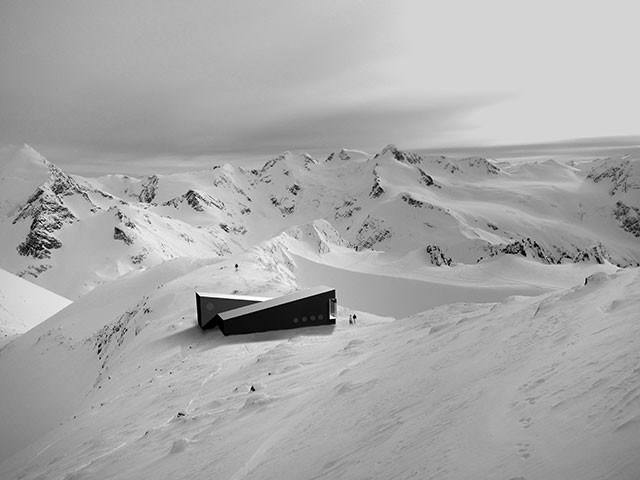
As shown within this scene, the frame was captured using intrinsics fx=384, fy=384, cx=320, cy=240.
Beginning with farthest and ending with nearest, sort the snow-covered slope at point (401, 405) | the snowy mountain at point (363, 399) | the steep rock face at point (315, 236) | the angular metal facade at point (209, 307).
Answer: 1. the steep rock face at point (315, 236)
2. the angular metal facade at point (209, 307)
3. the snowy mountain at point (363, 399)
4. the snow-covered slope at point (401, 405)

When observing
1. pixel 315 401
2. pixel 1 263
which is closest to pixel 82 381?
pixel 315 401

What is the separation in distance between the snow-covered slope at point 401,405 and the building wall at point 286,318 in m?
2.94

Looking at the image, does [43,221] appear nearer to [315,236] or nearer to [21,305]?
[315,236]

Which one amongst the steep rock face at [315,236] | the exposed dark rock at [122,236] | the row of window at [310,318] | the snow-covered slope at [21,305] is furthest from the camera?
the exposed dark rock at [122,236]

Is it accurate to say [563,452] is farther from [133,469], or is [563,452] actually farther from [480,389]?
[133,469]

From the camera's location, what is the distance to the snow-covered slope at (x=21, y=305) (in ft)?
148

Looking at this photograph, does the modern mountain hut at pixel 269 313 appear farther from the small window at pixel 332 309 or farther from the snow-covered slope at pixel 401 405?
the snow-covered slope at pixel 401 405

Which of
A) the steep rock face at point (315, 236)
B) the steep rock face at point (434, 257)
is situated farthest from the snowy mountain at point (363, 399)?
the steep rock face at point (315, 236)

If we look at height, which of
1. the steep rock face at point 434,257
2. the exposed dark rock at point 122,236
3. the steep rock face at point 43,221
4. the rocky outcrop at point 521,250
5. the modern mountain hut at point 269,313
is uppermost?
the steep rock face at point 43,221

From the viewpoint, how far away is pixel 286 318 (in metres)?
23.4

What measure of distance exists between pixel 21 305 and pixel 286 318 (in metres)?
46.4

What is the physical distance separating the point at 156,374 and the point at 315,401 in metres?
11.6

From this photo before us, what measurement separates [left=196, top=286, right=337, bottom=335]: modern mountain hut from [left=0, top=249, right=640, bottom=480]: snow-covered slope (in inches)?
121

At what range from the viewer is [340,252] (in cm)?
9169
